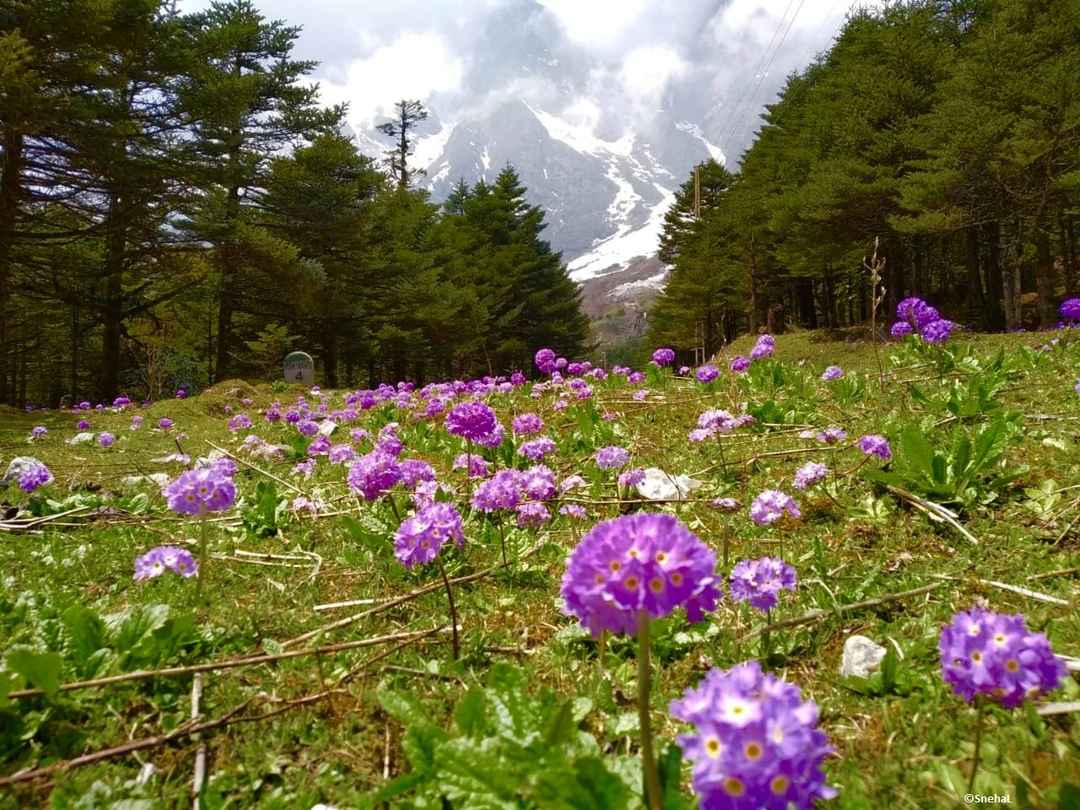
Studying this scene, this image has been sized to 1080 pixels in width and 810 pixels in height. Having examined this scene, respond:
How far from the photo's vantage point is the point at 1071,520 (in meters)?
2.38

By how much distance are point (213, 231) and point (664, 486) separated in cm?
2087

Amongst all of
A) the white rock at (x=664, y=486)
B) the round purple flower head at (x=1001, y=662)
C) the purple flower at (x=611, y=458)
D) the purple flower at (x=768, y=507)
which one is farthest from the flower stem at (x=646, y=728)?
the purple flower at (x=611, y=458)

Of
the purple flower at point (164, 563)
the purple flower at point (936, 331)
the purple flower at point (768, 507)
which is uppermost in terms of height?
the purple flower at point (936, 331)

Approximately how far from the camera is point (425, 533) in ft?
7.23

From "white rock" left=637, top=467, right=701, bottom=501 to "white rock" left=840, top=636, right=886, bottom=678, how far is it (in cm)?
152

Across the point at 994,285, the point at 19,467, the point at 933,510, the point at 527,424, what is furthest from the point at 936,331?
the point at 994,285

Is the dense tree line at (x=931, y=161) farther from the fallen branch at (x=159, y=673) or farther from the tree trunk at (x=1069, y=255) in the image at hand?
the fallen branch at (x=159, y=673)

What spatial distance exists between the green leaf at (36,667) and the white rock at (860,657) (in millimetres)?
2112

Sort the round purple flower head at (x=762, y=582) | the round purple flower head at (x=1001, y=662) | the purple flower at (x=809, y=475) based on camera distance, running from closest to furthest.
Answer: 1. the round purple flower head at (x=1001, y=662)
2. the round purple flower head at (x=762, y=582)
3. the purple flower at (x=809, y=475)

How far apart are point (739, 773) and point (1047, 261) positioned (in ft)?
87.0

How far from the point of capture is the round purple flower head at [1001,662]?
1083mm

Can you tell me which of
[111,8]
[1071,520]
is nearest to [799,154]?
[111,8]

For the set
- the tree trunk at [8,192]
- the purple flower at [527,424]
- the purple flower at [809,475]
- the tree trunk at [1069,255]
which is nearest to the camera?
the purple flower at [809,475]

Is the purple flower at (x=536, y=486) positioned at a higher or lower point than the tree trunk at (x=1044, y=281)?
lower
